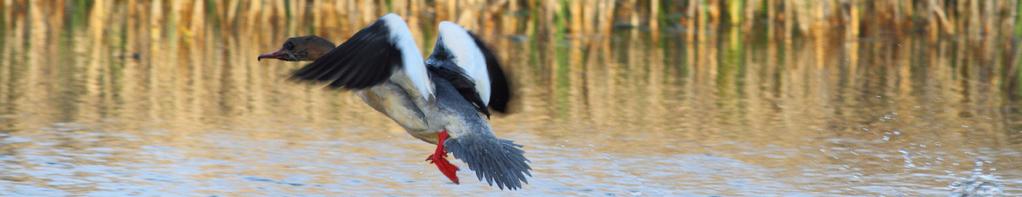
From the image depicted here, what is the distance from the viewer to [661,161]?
8000mm

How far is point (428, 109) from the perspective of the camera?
20.7ft

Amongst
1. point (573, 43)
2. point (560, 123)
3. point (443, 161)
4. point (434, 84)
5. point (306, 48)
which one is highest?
point (306, 48)

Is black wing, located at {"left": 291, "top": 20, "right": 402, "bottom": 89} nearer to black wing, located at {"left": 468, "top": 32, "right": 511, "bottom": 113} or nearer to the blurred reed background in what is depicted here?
black wing, located at {"left": 468, "top": 32, "right": 511, "bottom": 113}

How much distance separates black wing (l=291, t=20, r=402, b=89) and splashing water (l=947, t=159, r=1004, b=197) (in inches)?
103

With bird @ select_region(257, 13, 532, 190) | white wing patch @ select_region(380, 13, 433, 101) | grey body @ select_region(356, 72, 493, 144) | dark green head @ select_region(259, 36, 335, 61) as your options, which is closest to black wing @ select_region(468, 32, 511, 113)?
bird @ select_region(257, 13, 532, 190)

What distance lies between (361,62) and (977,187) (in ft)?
9.42

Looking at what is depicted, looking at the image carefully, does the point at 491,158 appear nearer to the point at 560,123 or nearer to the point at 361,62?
the point at 361,62

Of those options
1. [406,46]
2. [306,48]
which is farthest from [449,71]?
[406,46]

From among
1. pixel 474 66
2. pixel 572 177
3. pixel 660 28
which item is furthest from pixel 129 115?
pixel 660 28

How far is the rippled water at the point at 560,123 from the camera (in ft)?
24.3

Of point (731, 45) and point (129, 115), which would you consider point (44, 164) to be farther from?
point (731, 45)

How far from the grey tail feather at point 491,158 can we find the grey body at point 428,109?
0.13 feet

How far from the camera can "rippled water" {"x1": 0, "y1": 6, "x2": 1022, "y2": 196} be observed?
7.40 metres

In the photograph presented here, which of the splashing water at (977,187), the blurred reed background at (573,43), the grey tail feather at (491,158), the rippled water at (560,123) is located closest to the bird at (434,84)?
the grey tail feather at (491,158)
